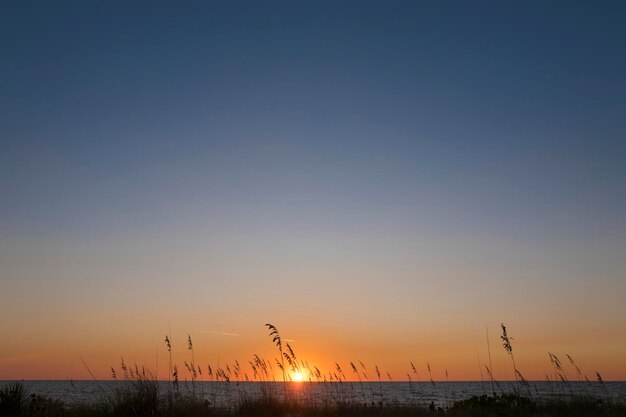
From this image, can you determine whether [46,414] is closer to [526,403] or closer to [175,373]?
[175,373]

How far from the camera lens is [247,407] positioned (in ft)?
52.9

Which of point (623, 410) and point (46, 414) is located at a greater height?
point (46, 414)

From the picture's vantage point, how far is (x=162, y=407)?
13555 mm

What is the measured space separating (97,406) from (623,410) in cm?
1425

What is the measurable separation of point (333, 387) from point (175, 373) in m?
7.21

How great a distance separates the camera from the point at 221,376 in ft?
59.1

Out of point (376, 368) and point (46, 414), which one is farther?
point (376, 368)

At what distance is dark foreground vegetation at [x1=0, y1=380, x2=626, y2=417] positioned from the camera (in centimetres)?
1291

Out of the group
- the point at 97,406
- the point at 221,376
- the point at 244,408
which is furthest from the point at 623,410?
the point at 97,406

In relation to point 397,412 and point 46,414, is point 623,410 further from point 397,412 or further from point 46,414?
point 46,414

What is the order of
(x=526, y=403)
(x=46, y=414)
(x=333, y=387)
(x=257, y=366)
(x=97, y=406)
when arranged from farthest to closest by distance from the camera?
1. (x=333, y=387)
2. (x=257, y=366)
3. (x=526, y=403)
4. (x=97, y=406)
5. (x=46, y=414)

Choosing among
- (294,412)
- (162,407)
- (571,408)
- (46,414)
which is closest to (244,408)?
(294,412)

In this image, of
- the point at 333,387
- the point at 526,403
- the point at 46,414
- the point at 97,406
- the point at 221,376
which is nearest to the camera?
the point at 46,414

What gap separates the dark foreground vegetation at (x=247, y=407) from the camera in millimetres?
12906
